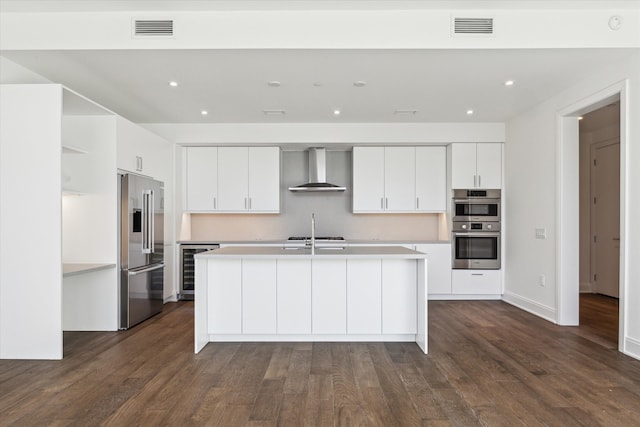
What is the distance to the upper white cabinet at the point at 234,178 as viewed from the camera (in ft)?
20.3

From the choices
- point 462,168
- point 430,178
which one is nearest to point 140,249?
point 430,178

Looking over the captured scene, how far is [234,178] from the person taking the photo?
6.19 meters

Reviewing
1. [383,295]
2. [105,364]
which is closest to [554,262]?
Answer: [383,295]

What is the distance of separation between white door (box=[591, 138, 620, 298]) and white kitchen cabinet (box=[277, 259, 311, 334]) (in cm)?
509

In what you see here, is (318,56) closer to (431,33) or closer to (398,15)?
(398,15)

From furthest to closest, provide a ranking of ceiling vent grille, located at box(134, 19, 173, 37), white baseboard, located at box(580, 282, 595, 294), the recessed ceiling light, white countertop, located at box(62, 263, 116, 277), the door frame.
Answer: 1. white baseboard, located at box(580, 282, 595, 294)
2. the recessed ceiling light
3. the door frame
4. white countertop, located at box(62, 263, 116, 277)
5. ceiling vent grille, located at box(134, 19, 173, 37)

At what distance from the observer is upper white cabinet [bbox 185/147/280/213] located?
6.18 metres

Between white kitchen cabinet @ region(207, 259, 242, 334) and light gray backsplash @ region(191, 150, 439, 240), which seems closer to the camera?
white kitchen cabinet @ region(207, 259, 242, 334)

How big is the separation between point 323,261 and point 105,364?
2.02 m

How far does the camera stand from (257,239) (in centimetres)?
656

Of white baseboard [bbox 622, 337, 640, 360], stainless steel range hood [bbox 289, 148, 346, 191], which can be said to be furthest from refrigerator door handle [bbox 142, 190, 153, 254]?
white baseboard [bbox 622, 337, 640, 360]

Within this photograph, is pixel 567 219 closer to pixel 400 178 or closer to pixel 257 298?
pixel 400 178

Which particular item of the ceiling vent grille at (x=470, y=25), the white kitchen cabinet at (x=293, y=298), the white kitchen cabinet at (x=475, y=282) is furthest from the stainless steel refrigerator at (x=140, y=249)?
the white kitchen cabinet at (x=475, y=282)

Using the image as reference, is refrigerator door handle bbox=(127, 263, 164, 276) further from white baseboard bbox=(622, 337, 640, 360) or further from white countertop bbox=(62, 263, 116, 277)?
white baseboard bbox=(622, 337, 640, 360)
